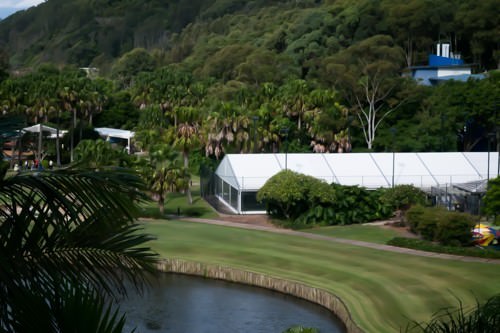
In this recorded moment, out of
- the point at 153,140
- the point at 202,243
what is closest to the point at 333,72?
the point at 153,140

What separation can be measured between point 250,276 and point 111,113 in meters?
70.0

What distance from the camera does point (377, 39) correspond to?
305ft

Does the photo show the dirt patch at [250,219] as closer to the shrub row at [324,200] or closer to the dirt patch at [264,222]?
the dirt patch at [264,222]

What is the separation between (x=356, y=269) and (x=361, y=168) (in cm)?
1987

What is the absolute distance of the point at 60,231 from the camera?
Result: 6816 mm

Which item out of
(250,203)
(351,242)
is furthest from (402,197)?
(351,242)

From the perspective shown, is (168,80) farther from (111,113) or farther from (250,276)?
(250,276)

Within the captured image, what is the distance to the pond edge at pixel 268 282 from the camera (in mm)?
28078

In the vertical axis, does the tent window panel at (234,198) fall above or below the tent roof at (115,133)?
below

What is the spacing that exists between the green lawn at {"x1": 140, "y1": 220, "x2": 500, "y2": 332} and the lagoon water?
111 centimetres

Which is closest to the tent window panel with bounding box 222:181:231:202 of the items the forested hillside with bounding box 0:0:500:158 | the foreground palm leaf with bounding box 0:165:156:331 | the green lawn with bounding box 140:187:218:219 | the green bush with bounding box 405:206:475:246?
the green lawn with bounding box 140:187:218:219

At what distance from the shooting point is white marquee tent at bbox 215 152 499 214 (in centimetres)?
5025

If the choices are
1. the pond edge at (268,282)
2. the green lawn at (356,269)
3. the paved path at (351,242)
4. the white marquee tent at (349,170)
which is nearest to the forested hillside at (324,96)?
the white marquee tent at (349,170)

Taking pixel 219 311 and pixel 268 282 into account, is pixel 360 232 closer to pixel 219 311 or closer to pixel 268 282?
pixel 268 282
